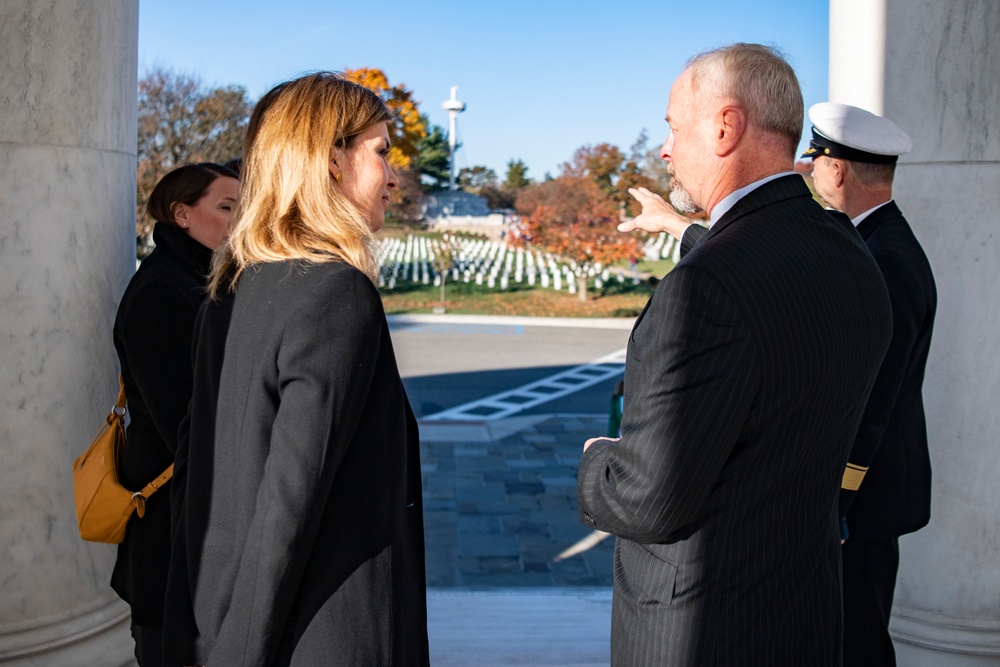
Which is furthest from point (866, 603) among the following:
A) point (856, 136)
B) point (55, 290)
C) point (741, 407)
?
point (55, 290)

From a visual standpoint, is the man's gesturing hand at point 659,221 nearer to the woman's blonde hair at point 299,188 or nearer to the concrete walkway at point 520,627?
the woman's blonde hair at point 299,188

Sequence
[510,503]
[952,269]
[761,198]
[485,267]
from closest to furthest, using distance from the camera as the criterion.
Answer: [761,198]
[952,269]
[510,503]
[485,267]

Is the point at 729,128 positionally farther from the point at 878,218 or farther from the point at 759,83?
the point at 878,218

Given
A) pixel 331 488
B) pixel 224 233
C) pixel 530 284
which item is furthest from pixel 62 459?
pixel 530 284

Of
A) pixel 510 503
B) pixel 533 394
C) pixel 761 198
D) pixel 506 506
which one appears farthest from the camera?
pixel 533 394

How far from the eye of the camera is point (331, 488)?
1705 millimetres

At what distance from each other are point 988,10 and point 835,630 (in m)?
2.46

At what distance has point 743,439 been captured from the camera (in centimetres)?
165

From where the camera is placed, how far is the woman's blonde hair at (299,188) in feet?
5.81

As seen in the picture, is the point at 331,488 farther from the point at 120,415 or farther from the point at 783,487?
the point at 120,415

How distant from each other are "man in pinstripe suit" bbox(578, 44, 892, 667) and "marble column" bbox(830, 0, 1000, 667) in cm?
173

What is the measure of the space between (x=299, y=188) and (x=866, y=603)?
2.05 meters

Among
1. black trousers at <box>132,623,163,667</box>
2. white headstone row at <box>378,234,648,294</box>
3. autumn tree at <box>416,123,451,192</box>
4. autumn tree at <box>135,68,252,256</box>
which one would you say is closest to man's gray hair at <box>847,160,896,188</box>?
black trousers at <box>132,623,163,667</box>

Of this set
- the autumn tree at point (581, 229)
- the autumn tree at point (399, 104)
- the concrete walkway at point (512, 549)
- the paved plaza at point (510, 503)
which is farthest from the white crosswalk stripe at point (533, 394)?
the autumn tree at point (581, 229)
